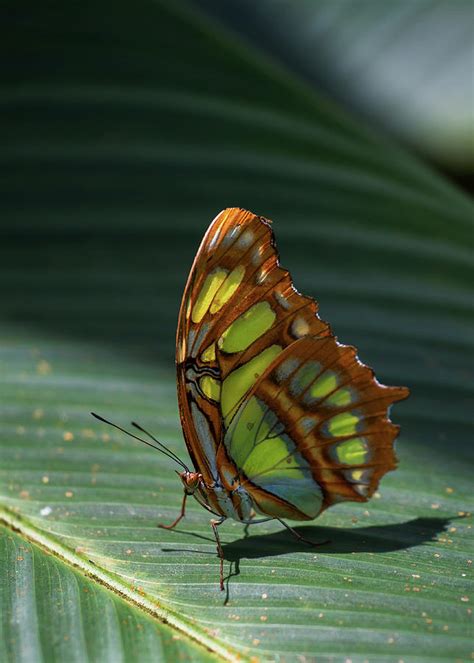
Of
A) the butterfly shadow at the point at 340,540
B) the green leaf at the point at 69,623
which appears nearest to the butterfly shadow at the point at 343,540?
the butterfly shadow at the point at 340,540

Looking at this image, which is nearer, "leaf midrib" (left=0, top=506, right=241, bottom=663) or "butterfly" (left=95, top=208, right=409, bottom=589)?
"leaf midrib" (left=0, top=506, right=241, bottom=663)

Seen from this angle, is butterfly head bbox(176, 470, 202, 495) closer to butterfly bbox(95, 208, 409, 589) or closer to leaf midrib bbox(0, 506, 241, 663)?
butterfly bbox(95, 208, 409, 589)

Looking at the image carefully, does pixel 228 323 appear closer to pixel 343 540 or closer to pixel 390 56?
pixel 343 540

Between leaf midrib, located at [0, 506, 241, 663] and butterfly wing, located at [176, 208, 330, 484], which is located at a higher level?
butterfly wing, located at [176, 208, 330, 484]

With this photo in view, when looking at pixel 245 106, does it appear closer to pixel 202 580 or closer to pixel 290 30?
pixel 290 30

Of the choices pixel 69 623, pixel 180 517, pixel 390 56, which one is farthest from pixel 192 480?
pixel 390 56

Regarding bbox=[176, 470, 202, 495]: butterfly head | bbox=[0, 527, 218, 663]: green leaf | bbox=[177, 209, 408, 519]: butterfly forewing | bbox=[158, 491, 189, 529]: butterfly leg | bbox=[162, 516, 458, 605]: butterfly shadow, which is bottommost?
bbox=[0, 527, 218, 663]: green leaf

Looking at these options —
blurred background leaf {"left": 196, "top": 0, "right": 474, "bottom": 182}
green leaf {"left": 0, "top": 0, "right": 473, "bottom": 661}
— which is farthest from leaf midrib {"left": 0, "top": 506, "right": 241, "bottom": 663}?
blurred background leaf {"left": 196, "top": 0, "right": 474, "bottom": 182}

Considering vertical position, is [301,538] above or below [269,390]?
below
